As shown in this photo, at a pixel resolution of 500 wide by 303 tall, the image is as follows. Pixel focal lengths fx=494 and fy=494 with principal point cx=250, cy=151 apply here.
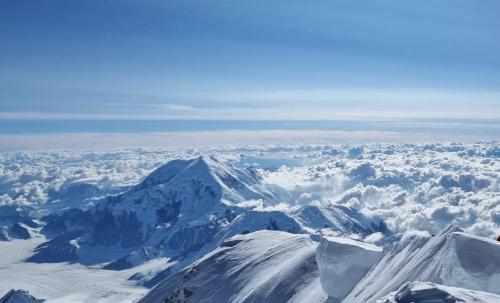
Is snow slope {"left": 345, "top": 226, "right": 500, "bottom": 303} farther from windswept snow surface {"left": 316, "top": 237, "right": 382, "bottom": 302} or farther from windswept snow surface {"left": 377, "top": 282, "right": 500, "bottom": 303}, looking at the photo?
windswept snow surface {"left": 377, "top": 282, "right": 500, "bottom": 303}

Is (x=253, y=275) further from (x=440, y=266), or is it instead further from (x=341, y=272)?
(x=440, y=266)

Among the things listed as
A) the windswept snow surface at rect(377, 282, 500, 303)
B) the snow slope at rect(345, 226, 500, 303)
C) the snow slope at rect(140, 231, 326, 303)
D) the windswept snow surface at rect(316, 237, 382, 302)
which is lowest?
the snow slope at rect(140, 231, 326, 303)

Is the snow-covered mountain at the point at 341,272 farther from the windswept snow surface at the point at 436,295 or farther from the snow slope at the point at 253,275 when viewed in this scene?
the snow slope at the point at 253,275

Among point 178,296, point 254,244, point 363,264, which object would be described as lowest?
point 178,296

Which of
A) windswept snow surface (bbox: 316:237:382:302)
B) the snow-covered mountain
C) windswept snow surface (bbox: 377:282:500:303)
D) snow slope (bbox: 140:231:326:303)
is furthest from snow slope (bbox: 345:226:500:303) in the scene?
snow slope (bbox: 140:231:326:303)

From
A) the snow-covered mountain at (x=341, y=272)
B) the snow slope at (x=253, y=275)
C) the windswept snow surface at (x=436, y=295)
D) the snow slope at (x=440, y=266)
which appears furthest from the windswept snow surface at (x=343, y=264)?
the windswept snow surface at (x=436, y=295)

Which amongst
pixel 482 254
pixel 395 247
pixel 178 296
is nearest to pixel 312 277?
pixel 395 247

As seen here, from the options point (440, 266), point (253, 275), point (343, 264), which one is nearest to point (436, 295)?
point (440, 266)

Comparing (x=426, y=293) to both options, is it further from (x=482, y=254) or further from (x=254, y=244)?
(x=254, y=244)
